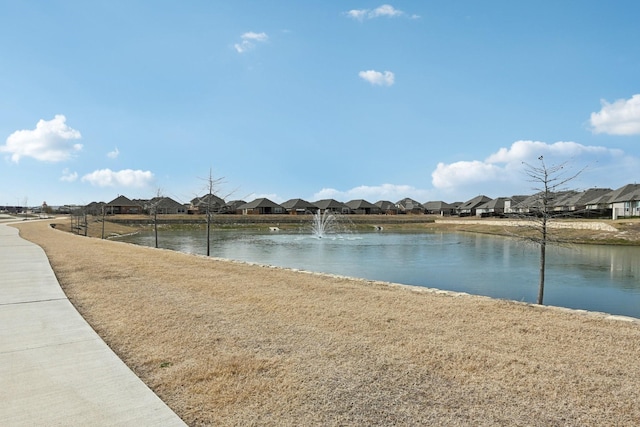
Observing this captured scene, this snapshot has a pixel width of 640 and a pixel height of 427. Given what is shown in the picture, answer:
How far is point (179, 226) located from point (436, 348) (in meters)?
63.4

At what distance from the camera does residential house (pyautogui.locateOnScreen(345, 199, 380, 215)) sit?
106 metres

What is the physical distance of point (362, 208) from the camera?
349 ft

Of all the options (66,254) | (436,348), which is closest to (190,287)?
(436,348)

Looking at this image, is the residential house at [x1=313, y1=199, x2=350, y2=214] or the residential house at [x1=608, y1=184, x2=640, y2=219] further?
the residential house at [x1=313, y1=199, x2=350, y2=214]

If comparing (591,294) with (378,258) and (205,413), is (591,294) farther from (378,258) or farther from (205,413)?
(205,413)

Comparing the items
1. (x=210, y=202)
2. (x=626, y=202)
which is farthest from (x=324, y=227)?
(x=210, y=202)

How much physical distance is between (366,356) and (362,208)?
4002 inches

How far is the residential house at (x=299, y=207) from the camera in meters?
100

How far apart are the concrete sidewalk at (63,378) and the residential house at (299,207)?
92.5 metres

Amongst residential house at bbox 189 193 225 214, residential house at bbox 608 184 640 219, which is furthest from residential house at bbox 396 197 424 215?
residential house at bbox 189 193 225 214

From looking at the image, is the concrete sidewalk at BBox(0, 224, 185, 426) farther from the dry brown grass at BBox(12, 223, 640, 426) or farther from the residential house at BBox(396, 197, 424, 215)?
the residential house at BBox(396, 197, 424, 215)

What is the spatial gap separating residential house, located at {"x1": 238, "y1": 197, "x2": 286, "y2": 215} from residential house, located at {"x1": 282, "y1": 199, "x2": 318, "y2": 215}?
1.88 m

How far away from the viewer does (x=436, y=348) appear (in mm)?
5680

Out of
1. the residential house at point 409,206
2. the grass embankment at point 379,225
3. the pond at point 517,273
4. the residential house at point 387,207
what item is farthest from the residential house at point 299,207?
the pond at point 517,273
